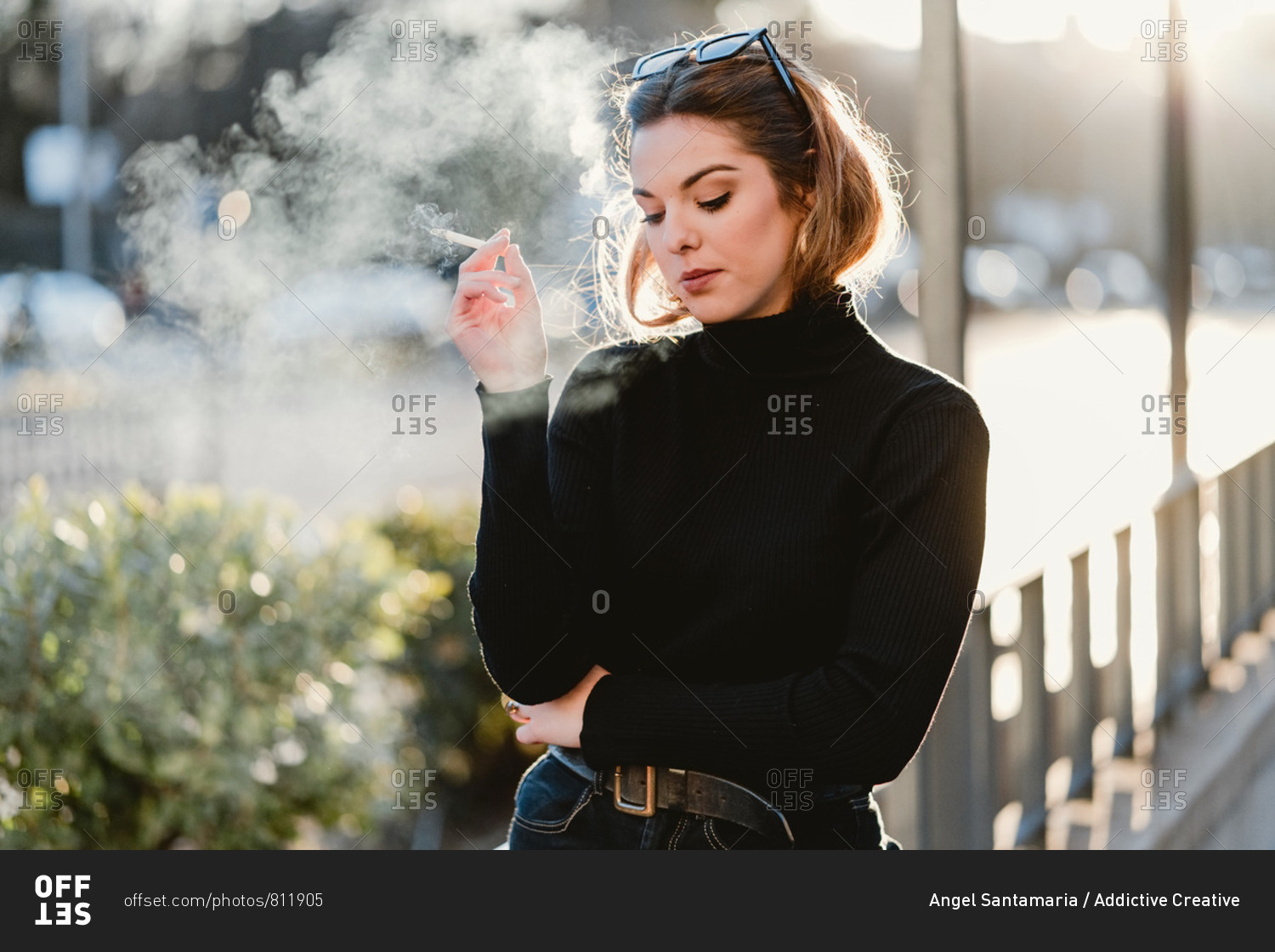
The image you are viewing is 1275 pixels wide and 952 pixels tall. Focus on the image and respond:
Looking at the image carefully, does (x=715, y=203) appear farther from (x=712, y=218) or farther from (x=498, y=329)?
(x=498, y=329)

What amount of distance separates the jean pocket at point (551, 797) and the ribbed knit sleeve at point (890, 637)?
18 cm

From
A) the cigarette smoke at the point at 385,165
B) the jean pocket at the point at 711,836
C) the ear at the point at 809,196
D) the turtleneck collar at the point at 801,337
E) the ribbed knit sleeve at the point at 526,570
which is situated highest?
the cigarette smoke at the point at 385,165

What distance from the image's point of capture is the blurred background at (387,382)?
7.27 ft

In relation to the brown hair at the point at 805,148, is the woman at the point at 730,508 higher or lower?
lower

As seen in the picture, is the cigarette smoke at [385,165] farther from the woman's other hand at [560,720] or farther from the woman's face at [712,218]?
the woman's other hand at [560,720]

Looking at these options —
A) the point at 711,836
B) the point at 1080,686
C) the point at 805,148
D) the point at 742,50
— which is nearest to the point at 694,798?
the point at 711,836

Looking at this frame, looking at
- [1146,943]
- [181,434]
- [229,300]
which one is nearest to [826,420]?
[1146,943]

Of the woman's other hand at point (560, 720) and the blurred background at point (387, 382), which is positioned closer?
the woman's other hand at point (560, 720)

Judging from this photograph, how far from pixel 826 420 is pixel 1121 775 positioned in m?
2.24

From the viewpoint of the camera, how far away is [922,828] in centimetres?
221

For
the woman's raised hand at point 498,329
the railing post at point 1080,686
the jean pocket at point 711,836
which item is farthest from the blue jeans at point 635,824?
the railing post at point 1080,686

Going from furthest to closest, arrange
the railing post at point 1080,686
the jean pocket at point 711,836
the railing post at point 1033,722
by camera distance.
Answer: the railing post at point 1080,686 → the railing post at point 1033,722 → the jean pocket at point 711,836

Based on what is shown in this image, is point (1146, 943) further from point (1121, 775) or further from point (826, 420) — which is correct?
point (1121, 775)

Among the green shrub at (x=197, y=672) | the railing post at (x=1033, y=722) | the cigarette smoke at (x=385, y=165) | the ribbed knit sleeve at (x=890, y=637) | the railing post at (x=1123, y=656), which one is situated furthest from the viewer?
the railing post at (x=1123, y=656)
